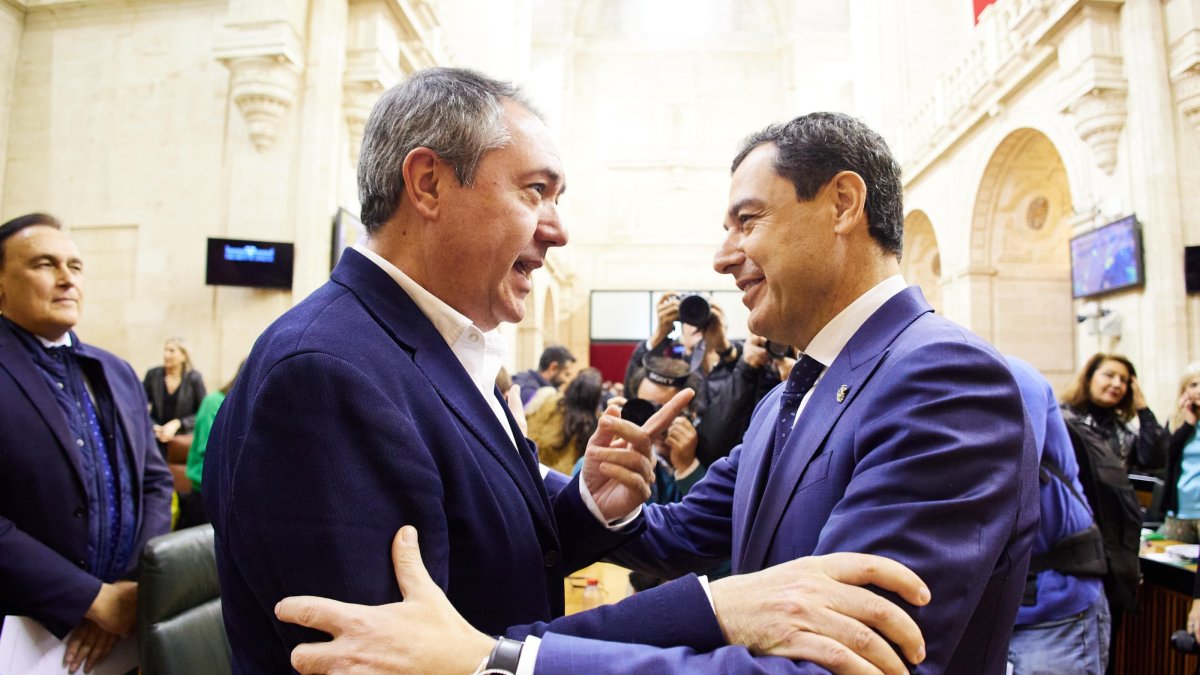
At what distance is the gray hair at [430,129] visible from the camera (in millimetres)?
1266

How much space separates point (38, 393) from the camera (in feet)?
7.57

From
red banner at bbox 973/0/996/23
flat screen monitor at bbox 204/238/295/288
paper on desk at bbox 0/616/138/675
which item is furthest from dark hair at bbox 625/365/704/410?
red banner at bbox 973/0/996/23

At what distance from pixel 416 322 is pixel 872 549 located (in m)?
0.78

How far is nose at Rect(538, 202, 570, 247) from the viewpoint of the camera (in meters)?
1.45

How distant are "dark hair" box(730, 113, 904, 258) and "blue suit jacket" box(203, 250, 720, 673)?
0.80 meters

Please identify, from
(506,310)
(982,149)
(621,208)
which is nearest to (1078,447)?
(506,310)

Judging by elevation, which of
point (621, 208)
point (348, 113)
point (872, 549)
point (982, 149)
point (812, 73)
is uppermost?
point (812, 73)

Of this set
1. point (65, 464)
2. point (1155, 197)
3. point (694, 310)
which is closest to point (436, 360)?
point (65, 464)

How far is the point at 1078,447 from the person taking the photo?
10.2 feet

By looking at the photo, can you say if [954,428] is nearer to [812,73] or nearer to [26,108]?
[26,108]

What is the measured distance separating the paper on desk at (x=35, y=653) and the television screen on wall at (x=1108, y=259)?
27.4 feet

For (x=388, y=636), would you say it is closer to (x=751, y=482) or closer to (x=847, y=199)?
(x=751, y=482)

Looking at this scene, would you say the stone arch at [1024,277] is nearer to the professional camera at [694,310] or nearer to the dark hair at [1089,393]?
the dark hair at [1089,393]

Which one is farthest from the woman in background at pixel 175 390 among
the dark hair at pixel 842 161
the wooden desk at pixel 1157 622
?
the wooden desk at pixel 1157 622
